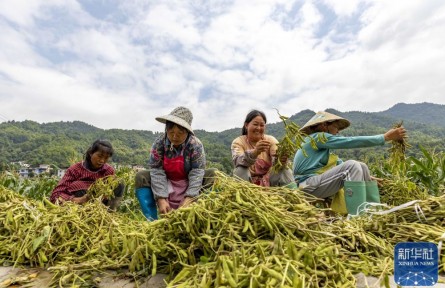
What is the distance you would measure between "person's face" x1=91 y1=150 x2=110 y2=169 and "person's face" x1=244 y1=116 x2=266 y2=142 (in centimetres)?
170

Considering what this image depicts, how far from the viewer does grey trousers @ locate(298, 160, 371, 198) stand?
3279 mm

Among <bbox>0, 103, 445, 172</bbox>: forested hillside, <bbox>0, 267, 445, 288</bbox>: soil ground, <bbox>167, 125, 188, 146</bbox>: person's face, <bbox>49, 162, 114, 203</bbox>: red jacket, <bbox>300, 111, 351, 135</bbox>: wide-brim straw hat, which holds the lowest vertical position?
<bbox>0, 267, 445, 288</bbox>: soil ground

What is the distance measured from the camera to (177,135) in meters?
3.38

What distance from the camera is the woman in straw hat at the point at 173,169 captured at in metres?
3.39

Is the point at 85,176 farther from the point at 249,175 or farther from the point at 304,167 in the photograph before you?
the point at 304,167

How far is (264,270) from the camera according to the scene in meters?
1.33

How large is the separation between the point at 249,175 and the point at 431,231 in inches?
74.2

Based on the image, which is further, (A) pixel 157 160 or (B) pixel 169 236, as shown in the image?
(A) pixel 157 160

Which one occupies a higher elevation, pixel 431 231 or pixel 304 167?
pixel 304 167

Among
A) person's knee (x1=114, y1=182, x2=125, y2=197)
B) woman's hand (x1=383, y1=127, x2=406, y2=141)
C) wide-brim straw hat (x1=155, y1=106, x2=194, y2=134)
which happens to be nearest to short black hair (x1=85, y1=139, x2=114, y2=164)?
person's knee (x1=114, y1=182, x2=125, y2=197)

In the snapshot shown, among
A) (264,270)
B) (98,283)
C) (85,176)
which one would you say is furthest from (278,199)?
(85,176)

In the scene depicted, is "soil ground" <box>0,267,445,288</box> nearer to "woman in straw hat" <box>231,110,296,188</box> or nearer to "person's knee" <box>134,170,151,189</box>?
"person's knee" <box>134,170,151,189</box>

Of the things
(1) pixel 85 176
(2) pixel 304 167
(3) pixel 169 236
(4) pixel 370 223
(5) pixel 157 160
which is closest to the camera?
(3) pixel 169 236

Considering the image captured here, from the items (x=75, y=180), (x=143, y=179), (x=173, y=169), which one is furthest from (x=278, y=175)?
(x=75, y=180)
